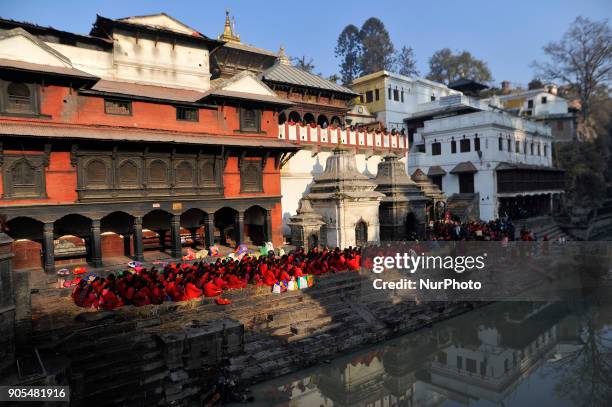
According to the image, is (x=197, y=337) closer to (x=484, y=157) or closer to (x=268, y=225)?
(x=268, y=225)

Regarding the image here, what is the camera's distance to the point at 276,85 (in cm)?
2614

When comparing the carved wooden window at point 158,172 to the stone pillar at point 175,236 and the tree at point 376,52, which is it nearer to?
the stone pillar at point 175,236

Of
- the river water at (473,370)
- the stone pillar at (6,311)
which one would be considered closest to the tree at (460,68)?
the river water at (473,370)

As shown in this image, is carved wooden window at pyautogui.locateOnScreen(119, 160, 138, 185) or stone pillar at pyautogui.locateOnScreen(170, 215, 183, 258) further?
stone pillar at pyautogui.locateOnScreen(170, 215, 183, 258)

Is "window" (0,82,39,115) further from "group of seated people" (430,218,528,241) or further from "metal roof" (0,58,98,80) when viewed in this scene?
"group of seated people" (430,218,528,241)

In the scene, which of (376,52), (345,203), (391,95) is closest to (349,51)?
(376,52)

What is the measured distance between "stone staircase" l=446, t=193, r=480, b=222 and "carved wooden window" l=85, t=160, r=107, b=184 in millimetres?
25669

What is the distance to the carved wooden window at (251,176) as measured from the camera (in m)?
20.2

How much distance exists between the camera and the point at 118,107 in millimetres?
17344

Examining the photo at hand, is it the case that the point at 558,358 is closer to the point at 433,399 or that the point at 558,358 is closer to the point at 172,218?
the point at 433,399

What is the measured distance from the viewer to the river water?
10617 mm

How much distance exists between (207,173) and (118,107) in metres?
4.66

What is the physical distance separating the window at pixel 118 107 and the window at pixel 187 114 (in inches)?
84.2

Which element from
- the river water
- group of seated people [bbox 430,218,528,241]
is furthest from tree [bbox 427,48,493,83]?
the river water
